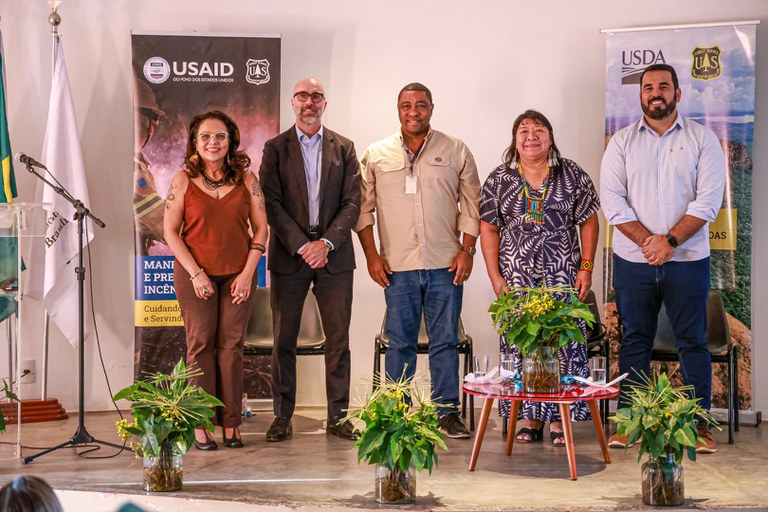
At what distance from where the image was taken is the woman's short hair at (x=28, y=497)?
1514mm

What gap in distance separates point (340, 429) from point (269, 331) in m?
0.94

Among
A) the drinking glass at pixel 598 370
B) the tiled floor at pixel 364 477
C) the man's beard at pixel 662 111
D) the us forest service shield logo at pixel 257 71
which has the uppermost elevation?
the us forest service shield logo at pixel 257 71

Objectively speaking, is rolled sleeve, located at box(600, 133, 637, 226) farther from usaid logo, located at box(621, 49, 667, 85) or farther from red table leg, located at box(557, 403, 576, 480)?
red table leg, located at box(557, 403, 576, 480)

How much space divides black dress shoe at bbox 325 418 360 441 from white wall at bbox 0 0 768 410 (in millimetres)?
1083

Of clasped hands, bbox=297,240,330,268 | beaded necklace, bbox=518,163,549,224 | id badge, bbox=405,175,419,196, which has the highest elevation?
id badge, bbox=405,175,419,196

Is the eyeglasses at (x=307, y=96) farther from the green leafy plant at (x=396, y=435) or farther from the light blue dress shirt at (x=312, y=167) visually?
the green leafy plant at (x=396, y=435)

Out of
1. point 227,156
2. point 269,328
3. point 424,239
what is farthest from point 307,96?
point 269,328

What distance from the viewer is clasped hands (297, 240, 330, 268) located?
489 centimetres

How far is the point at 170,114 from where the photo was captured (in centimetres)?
578

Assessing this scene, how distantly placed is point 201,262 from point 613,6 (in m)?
3.12

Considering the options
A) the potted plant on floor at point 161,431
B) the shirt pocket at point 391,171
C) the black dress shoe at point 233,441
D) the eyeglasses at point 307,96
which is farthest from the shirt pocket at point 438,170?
the potted plant on floor at point 161,431

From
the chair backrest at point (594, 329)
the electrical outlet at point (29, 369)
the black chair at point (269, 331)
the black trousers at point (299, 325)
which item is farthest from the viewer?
the electrical outlet at point (29, 369)

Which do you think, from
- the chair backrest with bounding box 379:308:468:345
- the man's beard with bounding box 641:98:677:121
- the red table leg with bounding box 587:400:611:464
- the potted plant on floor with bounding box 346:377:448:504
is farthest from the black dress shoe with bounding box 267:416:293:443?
the man's beard with bounding box 641:98:677:121

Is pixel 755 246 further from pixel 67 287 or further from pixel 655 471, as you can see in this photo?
pixel 67 287
